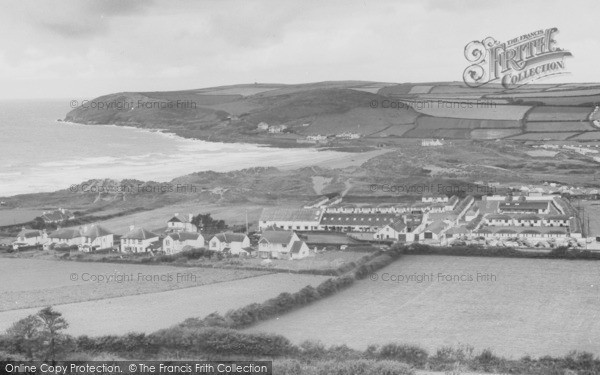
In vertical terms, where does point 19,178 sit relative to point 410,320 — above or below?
above

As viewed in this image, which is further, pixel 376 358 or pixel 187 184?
pixel 187 184

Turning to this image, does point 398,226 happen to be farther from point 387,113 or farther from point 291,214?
point 387,113

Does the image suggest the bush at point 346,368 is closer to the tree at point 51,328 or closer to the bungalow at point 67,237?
A: the tree at point 51,328

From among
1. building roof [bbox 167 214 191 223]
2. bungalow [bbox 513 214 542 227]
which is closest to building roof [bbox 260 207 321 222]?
building roof [bbox 167 214 191 223]

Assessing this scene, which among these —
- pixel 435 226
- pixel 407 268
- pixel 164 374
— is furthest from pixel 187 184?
pixel 164 374

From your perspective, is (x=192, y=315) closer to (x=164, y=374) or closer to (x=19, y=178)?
(x=164, y=374)

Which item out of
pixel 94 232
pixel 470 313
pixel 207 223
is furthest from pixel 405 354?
pixel 207 223

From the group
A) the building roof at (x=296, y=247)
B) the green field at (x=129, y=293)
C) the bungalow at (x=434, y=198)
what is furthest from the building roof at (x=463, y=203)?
the green field at (x=129, y=293)

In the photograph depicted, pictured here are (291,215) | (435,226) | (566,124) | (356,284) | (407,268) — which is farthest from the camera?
(566,124)
